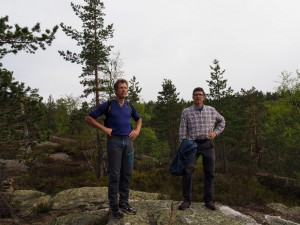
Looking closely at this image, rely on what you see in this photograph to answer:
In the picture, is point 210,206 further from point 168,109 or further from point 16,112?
point 168,109

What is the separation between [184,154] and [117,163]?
153 centimetres

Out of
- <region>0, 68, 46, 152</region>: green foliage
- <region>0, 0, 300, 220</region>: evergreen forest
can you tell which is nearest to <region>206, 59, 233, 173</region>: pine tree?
<region>0, 0, 300, 220</region>: evergreen forest

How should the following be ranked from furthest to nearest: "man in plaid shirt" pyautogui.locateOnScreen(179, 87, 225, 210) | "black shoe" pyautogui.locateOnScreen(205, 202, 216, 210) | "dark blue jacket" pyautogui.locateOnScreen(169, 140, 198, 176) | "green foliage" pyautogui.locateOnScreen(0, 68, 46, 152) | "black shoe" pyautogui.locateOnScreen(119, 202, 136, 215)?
"green foliage" pyautogui.locateOnScreen(0, 68, 46, 152), "black shoe" pyautogui.locateOnScreen(205, 202, 216, 210), "man in plaid shirt" pyautogui.locateOnScreen(179, 87, 225, 210), "dark blue jacket" pyautogui.locateOnScreen(169, 140, 198, 176), "black shoe" pyautogui.locateOnScreen(119, 202, 136, 215)

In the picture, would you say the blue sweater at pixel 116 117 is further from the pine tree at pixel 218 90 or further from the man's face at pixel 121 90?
the pine tree at pixel 218 90

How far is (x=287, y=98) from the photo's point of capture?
29.5m

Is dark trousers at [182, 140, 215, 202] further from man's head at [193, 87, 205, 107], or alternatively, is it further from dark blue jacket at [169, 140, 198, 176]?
man's head at [193, 87, 205, 107]

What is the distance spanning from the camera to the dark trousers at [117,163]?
6105 millimetres

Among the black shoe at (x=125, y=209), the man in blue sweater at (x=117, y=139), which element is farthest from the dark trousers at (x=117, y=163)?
the black shoe at (x=125, y=209)

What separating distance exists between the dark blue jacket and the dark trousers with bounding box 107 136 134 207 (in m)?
1.09

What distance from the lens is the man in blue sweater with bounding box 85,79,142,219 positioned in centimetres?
611

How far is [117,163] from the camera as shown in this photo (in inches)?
241

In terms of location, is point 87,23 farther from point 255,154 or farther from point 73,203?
point 255,154

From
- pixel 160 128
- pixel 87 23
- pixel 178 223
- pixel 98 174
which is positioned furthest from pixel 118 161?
pixel 160 128

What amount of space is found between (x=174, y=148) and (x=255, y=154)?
861cm
